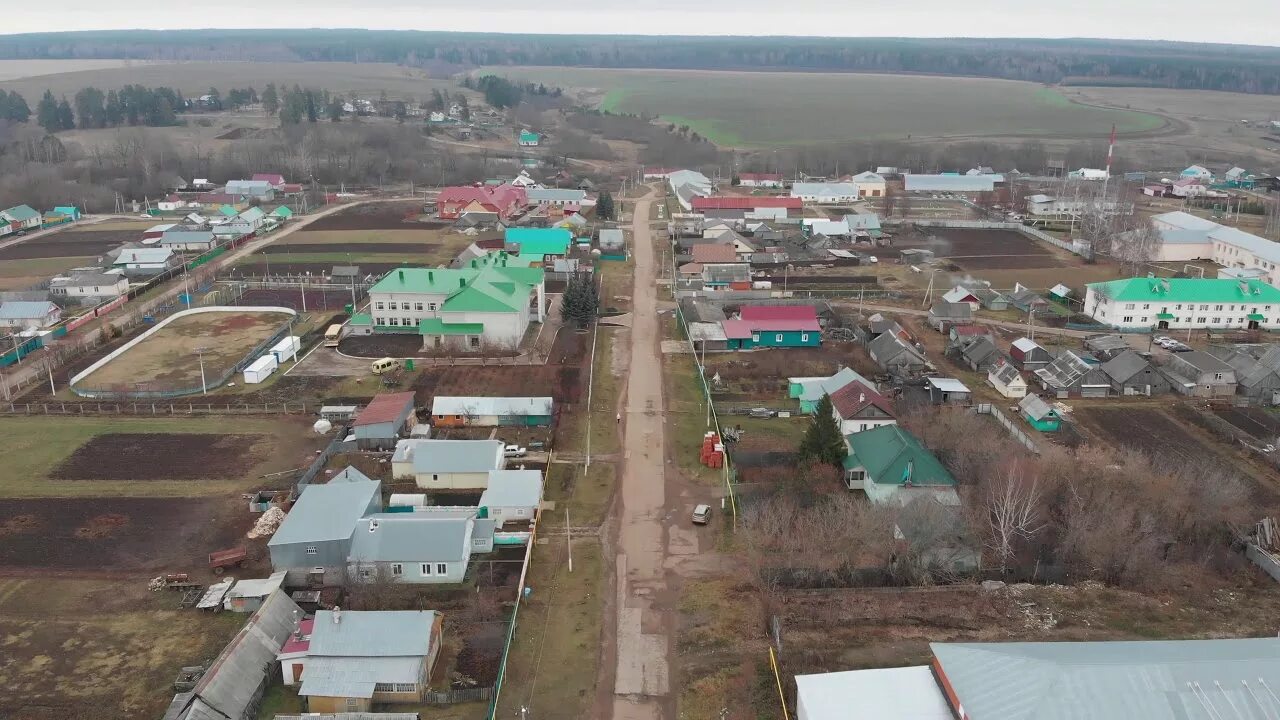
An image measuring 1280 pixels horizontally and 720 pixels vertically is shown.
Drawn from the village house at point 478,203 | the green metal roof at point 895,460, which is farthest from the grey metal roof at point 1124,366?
the village house at point 478,203

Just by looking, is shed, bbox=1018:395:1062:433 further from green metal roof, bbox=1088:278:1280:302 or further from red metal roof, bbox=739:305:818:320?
green metal roof, bbox=1088:278:1280:302

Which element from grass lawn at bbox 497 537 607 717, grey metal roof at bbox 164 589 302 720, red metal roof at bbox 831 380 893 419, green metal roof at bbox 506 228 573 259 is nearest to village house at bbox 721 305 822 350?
red metal roof at bbox 831 380 893 419

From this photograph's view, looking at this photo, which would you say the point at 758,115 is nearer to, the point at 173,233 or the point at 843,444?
the point at 173,233

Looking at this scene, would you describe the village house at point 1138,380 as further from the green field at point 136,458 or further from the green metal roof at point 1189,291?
the green field at point 136,458

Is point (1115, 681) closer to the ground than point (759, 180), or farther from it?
closer to the ground

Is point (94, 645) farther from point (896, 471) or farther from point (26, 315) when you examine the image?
point (26, 315)

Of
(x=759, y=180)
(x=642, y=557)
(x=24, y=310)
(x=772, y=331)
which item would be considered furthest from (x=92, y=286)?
(x=759, y=180)
